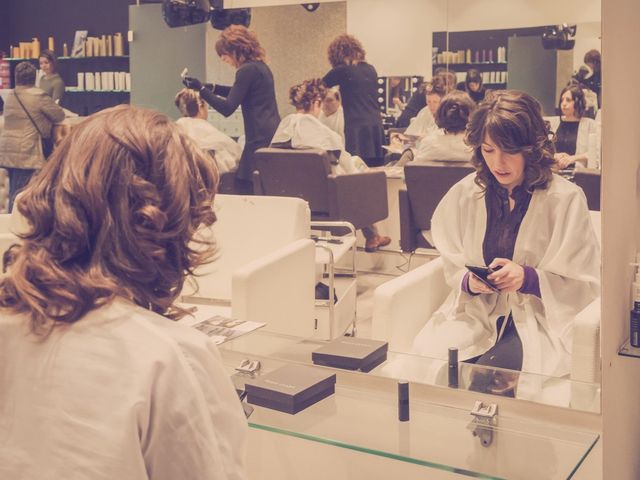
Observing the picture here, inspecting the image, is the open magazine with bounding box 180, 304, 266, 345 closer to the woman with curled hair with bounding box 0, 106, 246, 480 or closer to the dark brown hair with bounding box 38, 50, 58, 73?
the woman with curled hair with bounding box 0, 106, 246, 480

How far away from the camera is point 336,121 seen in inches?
143

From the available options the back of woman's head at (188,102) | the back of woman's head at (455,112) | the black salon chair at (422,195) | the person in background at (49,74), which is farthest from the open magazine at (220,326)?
the person in background at (49,74)

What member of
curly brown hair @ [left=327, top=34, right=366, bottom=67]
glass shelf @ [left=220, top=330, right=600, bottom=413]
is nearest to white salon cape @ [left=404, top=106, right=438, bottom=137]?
curly brown hair @ [left=327, top=34, right=366, bottom=67]

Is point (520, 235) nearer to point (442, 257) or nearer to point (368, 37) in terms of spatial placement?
point (442, 257)

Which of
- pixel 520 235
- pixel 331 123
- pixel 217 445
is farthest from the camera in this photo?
pixel 331 123

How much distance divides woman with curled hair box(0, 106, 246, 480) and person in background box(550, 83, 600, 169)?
1.13 meters

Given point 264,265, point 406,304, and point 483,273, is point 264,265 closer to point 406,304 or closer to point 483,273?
point 406,304

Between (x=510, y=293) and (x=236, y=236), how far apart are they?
1116 millimetres

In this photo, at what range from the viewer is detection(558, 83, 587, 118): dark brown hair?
2.68 meters

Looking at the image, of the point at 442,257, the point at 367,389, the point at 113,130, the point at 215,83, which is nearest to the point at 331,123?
the point at 215,83

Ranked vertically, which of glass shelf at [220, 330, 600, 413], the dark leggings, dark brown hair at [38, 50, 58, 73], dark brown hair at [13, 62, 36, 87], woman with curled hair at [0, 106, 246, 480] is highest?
dark brown hair at [38, 50, 58, 73]

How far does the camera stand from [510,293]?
2.14 metres

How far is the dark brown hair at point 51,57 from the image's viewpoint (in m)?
5.75

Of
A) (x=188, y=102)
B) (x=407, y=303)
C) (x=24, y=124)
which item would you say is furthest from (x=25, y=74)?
(x=407, y=303)
